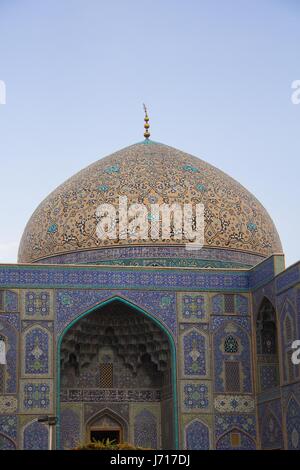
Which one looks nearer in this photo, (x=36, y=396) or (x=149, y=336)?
(x=36, y=396)

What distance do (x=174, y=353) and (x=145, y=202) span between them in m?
2.93

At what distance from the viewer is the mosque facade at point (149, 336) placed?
15859 millimetres

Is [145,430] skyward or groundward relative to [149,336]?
groundward

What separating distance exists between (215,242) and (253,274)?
1306 mm

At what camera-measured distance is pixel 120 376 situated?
686 inches

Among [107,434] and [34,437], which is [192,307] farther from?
[34,437]

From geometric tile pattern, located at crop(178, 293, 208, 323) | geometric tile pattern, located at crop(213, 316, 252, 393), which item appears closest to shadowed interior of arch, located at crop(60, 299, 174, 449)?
geometric tile pattern, located at crop(178, 293, 208, 323)

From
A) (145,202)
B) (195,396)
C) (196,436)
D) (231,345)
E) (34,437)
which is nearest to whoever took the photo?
(34,437)

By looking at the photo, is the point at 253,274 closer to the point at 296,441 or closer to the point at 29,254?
the point at 296,441

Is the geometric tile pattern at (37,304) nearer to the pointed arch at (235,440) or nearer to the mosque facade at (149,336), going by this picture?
the mosque facade at (149,336)

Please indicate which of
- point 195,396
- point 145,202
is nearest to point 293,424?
point 195,396

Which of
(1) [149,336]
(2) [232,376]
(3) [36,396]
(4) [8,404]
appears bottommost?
(4) [8,404]

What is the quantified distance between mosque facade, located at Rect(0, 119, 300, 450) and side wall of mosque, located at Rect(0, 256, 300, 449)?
0.02 m

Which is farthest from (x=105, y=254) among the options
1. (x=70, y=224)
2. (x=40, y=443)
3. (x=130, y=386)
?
(x=40, y=443)
